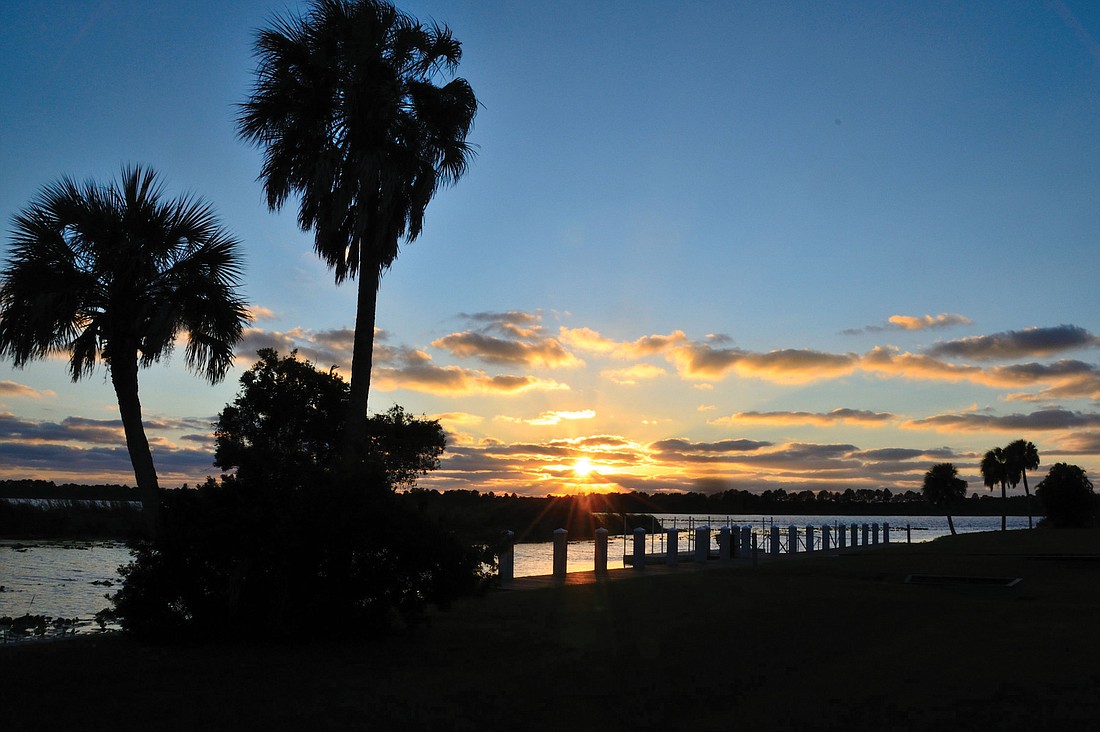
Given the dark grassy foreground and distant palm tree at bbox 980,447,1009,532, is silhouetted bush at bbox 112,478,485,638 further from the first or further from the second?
distant palm tree at bbox 980,447,1009,532

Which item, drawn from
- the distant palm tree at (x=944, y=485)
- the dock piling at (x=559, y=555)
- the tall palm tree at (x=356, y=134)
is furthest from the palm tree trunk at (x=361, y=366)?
the distant palm tree at (x=944, y=485)

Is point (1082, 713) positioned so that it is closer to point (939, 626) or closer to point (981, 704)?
point (981, 704)

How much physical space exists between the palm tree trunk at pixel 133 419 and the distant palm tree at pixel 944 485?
306ft

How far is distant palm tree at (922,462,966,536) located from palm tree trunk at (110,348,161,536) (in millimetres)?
93215

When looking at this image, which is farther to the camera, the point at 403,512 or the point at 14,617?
the point at 14,617

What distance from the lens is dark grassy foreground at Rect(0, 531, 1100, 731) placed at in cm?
786

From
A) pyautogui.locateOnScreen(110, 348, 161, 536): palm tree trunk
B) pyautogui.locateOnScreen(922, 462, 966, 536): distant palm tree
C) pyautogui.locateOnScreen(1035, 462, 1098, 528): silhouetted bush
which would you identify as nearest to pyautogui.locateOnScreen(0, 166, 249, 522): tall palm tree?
pyautogui.locateOnScreen(110, 348, 161, 536): palm tree trunk

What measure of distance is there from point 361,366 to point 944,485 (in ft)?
302

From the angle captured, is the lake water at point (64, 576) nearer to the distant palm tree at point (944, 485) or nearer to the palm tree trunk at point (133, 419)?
the palm tree trunk at point (133, 419)

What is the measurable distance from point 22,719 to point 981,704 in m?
8.48

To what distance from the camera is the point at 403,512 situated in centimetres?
1145

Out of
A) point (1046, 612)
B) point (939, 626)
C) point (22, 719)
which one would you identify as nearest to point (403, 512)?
point (22, 719)

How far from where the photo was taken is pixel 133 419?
648 inches

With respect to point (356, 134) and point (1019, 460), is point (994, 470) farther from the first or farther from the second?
point (356, 134)
